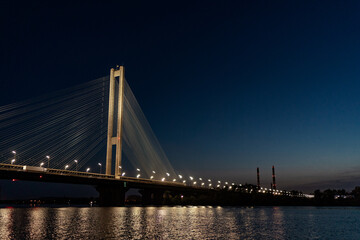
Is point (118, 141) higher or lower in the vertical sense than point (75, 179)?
→ higher

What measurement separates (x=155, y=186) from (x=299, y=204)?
75392 millimetres

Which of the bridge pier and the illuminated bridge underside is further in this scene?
the bridge pier

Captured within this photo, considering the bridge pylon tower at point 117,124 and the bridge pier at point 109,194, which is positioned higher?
the bridge pylon tower at point 117,124

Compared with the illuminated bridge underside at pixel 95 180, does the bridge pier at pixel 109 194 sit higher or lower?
lower

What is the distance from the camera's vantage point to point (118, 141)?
206 feet

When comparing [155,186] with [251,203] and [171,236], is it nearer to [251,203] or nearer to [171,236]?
[251,203]

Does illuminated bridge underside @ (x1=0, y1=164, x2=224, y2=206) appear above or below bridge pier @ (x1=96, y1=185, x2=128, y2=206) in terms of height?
above

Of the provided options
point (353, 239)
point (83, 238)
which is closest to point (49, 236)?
point (83, 238)

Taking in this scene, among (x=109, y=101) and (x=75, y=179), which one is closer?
(x=75, y=179)

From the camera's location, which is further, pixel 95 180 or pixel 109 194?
pixel 109 194

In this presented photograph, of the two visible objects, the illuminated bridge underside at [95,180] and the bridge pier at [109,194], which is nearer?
the illuminated bridge underside at [95,180]

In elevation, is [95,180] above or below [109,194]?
above

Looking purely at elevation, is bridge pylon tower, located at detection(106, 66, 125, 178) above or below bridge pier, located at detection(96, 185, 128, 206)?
above

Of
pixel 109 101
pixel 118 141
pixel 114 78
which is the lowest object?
pixel 118 141
